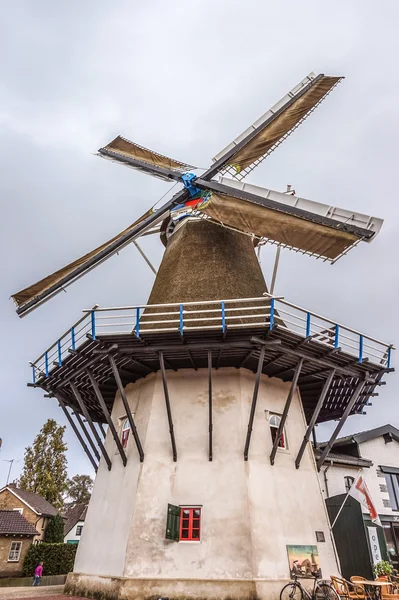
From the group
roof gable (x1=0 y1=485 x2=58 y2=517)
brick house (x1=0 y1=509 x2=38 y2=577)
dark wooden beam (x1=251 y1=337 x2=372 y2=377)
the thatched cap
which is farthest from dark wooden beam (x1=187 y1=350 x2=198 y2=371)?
roof gable (x1=0 y1=485 x2=58 y2=517)

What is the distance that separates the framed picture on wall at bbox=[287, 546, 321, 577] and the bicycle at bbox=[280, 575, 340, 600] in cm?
23

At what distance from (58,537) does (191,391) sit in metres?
27.2

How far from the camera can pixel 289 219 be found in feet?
42.4

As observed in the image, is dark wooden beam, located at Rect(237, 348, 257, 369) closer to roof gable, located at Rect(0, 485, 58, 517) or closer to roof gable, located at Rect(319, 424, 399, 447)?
roof gable, located at Rect(319, 424, 399, 447)

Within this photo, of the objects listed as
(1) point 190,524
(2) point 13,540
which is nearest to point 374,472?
(1) point 190,524

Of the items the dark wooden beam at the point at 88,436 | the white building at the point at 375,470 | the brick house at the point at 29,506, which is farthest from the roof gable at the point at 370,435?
the brick house at the point at 29,506

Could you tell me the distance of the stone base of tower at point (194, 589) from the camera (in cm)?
981

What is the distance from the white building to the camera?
1656 cm

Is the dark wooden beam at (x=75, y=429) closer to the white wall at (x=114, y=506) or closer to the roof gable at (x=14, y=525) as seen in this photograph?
the white wall at (x=114, y=506)

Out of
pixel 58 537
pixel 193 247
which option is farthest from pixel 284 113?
pixel 58 537

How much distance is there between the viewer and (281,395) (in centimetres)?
1331

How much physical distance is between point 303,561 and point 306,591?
1.28 m

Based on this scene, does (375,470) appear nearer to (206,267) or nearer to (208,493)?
(208,493)

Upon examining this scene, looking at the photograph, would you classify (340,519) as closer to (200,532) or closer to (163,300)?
(200,532)
